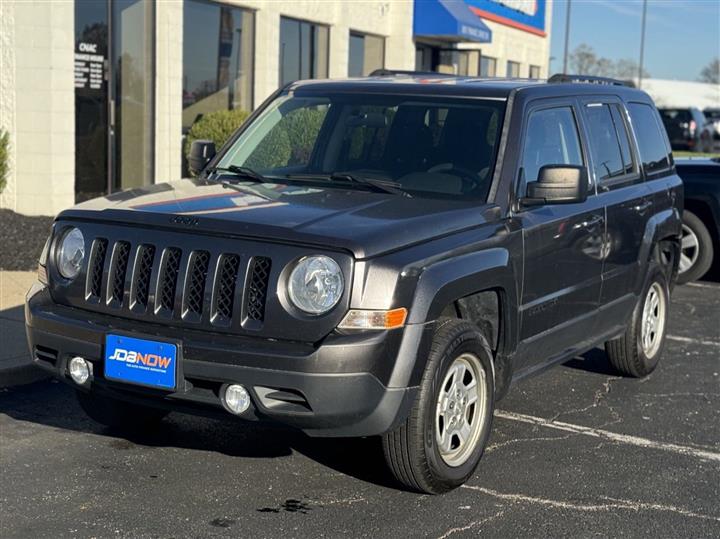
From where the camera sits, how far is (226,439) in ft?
18.6

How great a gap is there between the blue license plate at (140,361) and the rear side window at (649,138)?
388 cm

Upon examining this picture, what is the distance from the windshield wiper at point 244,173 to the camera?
5.75 metres

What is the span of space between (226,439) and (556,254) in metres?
1.99

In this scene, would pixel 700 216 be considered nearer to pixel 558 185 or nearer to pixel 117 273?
pixel 558 185

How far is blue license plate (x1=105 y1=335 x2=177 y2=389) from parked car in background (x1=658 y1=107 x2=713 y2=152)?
3241 cm

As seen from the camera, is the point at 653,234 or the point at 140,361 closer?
the point at 140,361

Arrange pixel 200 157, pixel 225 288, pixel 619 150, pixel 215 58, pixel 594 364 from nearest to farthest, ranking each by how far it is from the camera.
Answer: pixel 225 288 → pixel 200 157 → pixel 619 150 → pixel 594 364 → pixel 215 58

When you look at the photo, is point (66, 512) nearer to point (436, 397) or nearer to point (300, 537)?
point (300, 537)

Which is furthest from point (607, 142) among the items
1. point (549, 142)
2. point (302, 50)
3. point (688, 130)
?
point (688, 130)

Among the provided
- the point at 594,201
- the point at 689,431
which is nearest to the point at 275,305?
the point at 594,201

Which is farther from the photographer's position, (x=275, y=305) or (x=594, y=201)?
(x=594, y=201)

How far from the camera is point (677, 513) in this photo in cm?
480

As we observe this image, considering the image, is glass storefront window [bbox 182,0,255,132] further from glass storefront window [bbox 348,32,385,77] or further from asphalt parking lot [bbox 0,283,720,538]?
asphalt parking lot [bbox 0,283,720,538]

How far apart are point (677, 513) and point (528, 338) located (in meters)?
1.17
